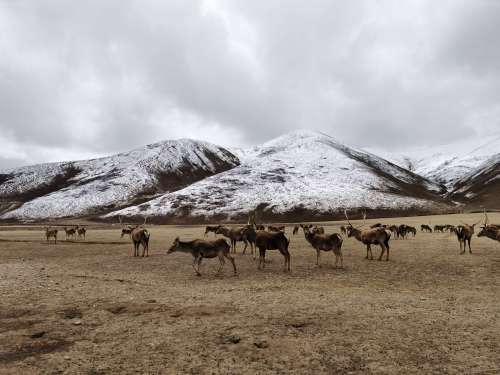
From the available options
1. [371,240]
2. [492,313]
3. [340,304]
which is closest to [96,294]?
[340,304]

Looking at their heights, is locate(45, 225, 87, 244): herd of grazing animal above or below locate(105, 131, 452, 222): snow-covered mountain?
below

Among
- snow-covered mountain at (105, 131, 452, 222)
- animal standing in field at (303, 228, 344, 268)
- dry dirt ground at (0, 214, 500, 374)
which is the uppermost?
snow-covered mountain at (105, 131, 452, 222)

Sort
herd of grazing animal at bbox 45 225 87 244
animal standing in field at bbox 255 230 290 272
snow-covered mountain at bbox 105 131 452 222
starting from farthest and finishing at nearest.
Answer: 1. snow-covered mountain at bbox 105 131 452 222
2. herd of grazing animal at bbox 45 225 87 244
3. animal standing in field at bbox 255 230 290 272

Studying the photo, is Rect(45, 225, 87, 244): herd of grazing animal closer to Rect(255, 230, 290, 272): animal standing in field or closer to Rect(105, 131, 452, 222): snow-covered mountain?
Rect(255, 230, 290, 272): animal standing in field

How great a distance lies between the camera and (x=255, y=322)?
10.2 meters

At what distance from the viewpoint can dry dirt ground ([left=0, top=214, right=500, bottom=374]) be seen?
7809 mm

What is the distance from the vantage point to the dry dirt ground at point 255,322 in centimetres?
781

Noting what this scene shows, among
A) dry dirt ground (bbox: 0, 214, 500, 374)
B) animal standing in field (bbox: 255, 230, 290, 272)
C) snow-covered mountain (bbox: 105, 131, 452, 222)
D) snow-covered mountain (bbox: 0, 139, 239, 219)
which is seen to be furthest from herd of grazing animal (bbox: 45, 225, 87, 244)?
snow-covered mountain (bbox: 0, 139, 239, 219)

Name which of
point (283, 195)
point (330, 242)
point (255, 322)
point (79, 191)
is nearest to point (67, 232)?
point (330, 242)

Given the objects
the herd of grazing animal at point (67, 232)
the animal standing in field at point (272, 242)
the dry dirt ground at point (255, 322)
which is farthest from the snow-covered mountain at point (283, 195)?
the dry dirt ground at point (255, 322)

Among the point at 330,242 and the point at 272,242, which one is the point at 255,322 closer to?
the point at 272,242

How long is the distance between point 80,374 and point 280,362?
13.0 ft

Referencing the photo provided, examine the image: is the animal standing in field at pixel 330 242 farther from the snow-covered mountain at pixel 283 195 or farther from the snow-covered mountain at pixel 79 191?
the snow-covered mountain at pixel 79 191

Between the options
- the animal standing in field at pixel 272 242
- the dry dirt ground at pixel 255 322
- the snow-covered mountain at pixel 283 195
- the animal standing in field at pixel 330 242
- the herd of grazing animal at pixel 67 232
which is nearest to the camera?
the dry dirt ground at pixel 255 322
